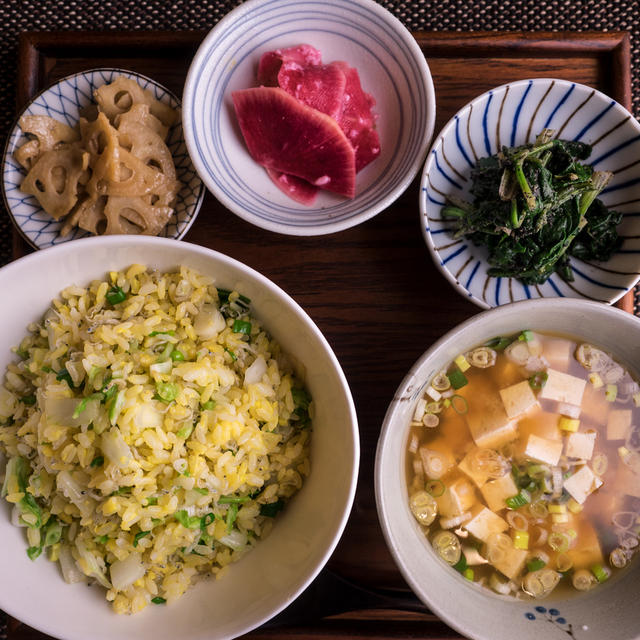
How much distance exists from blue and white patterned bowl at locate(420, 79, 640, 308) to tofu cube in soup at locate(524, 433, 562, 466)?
1.47ft

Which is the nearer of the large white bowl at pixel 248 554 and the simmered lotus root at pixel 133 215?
the large white bowl at pixel 248 554

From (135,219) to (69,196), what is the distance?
0.70 feet

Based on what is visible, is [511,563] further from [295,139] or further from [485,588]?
[295,139]

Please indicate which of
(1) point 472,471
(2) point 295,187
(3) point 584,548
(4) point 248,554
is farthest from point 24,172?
(3) point 584,548

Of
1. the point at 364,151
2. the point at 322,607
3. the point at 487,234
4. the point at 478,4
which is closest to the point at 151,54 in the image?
the point at 364,151

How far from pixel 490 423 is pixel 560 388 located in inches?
9.6

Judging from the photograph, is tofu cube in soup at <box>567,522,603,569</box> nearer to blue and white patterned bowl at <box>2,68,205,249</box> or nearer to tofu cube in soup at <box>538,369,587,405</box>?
tofu cube in soup at <box>538,369,587,405</box>

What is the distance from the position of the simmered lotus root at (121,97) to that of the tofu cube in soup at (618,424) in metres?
1.74

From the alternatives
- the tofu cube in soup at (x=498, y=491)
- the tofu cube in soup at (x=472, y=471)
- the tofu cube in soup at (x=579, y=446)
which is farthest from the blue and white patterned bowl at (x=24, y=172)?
the tofu cube in soup at (x=579, y=446)

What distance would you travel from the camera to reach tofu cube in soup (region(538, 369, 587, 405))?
6.08ft

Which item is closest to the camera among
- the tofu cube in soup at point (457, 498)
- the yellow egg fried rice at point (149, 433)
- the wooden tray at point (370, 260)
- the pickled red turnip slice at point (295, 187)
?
the yellow egg fried rice at point (149, 433)

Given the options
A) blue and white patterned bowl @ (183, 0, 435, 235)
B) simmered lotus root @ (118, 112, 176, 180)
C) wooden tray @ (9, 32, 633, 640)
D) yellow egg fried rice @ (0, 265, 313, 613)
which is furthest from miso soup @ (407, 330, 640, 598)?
simmered lotus root @ (118, 112, 176, 180)

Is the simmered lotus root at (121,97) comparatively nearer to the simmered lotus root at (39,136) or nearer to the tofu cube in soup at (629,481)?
the simmered lotus root at (39,136)

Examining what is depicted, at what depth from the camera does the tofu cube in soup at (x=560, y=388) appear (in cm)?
185
